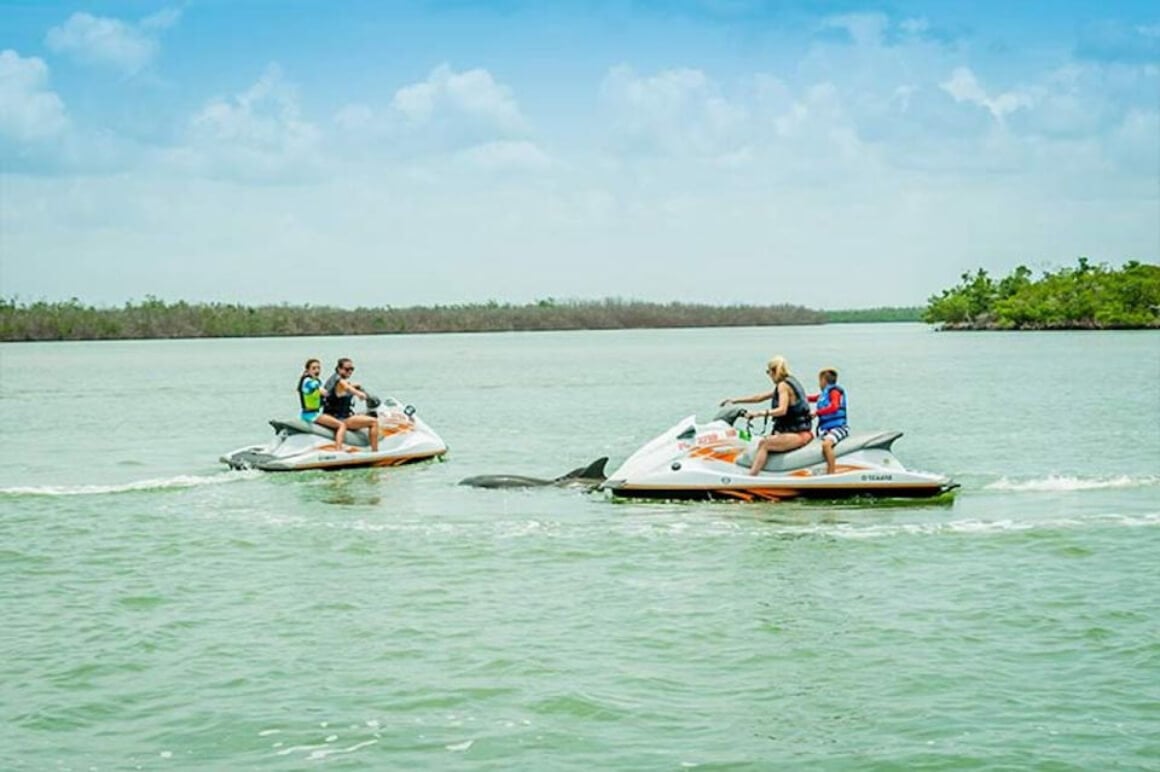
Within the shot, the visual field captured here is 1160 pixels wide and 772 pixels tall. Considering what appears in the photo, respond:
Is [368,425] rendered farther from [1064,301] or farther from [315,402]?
[1064,301]

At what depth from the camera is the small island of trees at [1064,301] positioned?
137m

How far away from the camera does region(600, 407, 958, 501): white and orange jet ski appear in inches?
749

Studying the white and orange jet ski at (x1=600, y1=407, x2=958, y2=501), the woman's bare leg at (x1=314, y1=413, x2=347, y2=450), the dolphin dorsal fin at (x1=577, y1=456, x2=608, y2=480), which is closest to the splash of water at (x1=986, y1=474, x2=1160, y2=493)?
the white and orange jet ski at (x1=600, y1=407, x2=958, y2=501)

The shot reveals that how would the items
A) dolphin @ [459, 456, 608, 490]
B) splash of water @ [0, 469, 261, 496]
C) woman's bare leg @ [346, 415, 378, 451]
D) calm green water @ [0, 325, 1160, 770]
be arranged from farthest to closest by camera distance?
woman's bare leg @ [346, 415, 378, 451], splash of water @ [0, 469, 261, 496], dolphin @ [459, 456, 608, 490], calm green water @ [0, 325, 1160, 770]

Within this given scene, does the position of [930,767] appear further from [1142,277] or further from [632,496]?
[1142,277]

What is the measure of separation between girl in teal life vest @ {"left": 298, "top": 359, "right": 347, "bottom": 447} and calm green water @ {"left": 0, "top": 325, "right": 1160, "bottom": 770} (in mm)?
873

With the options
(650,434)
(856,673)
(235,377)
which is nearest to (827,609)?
(856,673)

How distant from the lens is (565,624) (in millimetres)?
12914

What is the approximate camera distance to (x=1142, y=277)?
135 m

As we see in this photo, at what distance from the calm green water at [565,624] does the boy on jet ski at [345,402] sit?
767 mm

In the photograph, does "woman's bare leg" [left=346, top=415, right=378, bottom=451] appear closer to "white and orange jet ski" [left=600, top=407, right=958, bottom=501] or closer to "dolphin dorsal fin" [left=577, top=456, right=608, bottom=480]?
"dolphin dorsal fin" [left=577, top=456, right=608, bottom=480]

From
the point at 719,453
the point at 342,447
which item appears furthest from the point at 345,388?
the point at 719,453

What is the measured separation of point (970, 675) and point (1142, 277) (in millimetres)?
133556

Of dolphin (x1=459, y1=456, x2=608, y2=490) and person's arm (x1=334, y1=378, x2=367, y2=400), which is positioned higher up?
person's arm (x1=334, y1=378, x2=367, y2=400)
